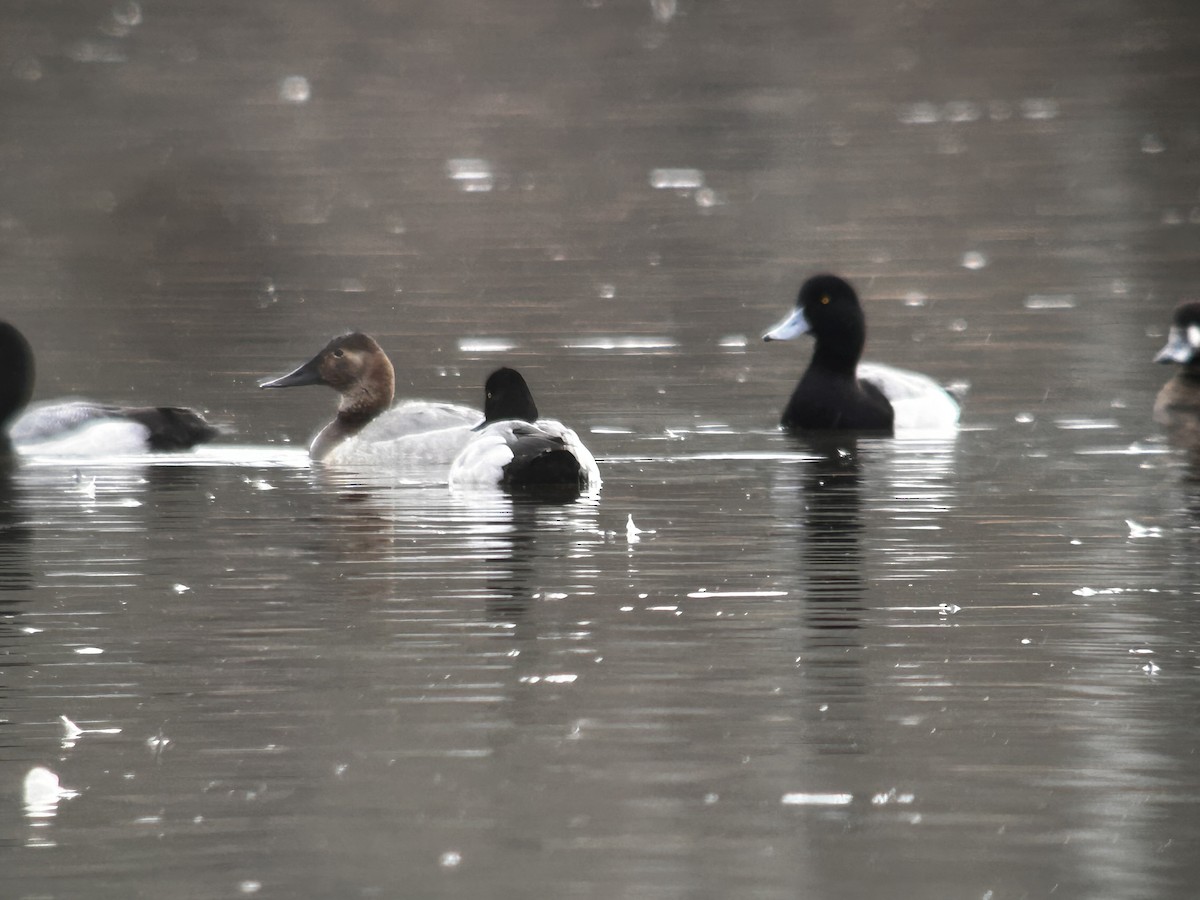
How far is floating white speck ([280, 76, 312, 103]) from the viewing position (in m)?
31.1

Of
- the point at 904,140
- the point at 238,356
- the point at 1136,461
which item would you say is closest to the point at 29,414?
the point at 238,356

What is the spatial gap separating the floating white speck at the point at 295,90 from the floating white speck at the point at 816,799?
26.3 m

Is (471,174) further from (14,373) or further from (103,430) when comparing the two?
(103,430)

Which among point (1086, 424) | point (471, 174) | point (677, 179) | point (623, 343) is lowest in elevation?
point (1086, 424)

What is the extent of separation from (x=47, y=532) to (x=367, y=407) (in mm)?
3812

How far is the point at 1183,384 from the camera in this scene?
12500 mm

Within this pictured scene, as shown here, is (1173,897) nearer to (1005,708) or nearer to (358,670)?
(1005,708)

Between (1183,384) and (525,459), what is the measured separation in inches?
162

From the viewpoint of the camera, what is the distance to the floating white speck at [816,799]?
5.52 m

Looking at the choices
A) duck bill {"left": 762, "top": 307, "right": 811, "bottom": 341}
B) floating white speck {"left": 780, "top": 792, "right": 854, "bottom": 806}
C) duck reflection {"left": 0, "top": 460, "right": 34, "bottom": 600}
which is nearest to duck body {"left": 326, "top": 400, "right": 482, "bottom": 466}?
duck reflection {"left": 0, "top": 460, "right": 34, "bottom": 600}

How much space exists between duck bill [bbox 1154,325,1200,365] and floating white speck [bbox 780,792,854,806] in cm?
824

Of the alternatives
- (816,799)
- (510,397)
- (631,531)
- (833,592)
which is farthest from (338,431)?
(816,799)

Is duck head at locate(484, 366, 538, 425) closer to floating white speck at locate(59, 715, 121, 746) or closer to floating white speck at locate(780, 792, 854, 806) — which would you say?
floating white speck at locate(59, 715, 121, 746)

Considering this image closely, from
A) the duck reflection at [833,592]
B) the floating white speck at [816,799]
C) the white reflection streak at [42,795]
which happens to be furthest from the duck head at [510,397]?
the floating white speck at [816,799]
